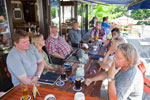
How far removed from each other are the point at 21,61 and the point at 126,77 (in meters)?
1.35

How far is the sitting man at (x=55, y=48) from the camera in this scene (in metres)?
3.13

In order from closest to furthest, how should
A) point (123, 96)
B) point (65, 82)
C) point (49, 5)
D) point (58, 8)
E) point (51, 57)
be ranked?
point (123, 96) → point (65, 82) → point (51, 57) → point (49, 5) → point (58, 8)

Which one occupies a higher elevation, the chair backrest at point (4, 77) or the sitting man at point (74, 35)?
the sitting man at point (74, 35)

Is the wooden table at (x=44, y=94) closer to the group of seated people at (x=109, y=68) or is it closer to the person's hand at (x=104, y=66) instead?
the group of seated people at (x=109, y=68)

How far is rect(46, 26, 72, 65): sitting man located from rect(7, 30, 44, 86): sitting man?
1.11m

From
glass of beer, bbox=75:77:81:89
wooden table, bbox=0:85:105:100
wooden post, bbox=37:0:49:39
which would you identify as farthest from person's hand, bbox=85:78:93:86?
wooden post, bbox=37:0:49:39

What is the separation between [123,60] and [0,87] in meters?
2.45

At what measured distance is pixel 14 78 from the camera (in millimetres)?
1804

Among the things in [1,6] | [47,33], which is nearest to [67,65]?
[1,6]

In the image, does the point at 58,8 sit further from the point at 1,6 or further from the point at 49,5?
the point at 1,6

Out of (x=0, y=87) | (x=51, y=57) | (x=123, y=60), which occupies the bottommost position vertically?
(x=0, y=87)

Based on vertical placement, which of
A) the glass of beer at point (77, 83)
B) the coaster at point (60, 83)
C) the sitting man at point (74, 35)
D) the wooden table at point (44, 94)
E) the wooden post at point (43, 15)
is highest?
the wooden post at point (43, 15)

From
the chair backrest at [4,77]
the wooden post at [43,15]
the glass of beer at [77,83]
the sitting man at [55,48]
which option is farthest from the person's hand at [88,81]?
the wooden post at [43,15]

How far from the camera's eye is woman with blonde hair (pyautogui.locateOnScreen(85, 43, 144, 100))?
127 cm
